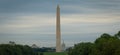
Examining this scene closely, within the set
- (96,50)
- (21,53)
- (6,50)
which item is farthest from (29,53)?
(96,50)

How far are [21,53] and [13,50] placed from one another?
16.8 feet

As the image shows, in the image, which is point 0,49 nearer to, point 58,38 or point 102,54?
point 58,38

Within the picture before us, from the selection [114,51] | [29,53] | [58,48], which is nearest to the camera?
[114,51]

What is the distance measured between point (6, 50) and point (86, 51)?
25.4 m

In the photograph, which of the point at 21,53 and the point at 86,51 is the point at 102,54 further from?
the point at 21,53

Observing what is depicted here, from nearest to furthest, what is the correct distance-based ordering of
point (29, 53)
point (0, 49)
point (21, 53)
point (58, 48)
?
point (0, 49)
point (21, 53)
point (29, 53)
point (58, 48)

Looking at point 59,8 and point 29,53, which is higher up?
point 59,8

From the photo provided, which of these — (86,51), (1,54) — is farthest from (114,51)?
(1,54)

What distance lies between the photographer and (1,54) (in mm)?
119188

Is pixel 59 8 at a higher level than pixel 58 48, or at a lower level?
higher

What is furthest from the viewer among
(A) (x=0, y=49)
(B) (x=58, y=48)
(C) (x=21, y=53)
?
(B) (x=58, y=48)

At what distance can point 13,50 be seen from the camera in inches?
5256

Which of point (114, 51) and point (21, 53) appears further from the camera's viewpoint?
point (21, 53)

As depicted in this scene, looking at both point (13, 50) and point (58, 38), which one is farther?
point (58, 38)
